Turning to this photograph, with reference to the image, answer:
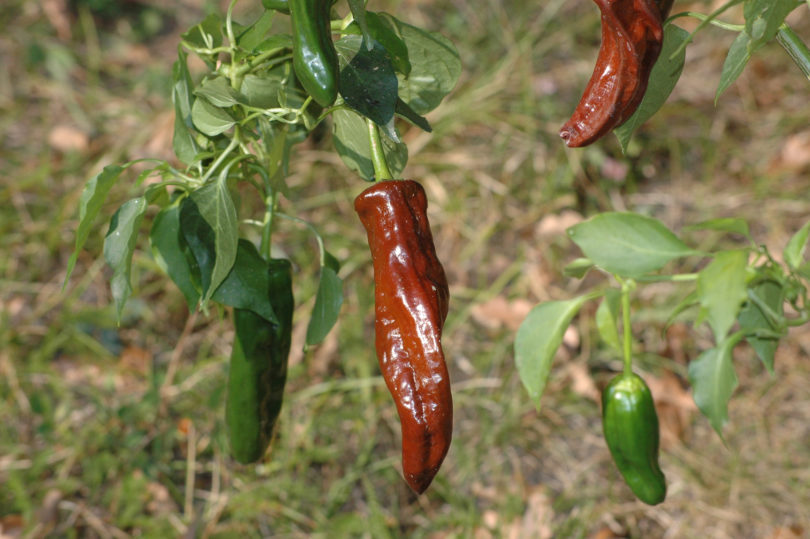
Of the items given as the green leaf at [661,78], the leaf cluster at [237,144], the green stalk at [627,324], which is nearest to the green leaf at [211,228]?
the leaf cluster at [237,144]

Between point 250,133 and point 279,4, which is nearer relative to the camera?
point 279,4

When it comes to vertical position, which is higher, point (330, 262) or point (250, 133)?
point (250, 133)

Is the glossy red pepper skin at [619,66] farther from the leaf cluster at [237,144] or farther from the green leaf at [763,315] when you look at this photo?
the green leaf at [763,315]

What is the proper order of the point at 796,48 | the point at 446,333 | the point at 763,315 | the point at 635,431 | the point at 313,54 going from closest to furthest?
the point at 313,54 < the point at 796,48 < the point at 763,315 < the point at 635,431 < the point at 446,333

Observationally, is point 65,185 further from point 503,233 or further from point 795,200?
point 795,200

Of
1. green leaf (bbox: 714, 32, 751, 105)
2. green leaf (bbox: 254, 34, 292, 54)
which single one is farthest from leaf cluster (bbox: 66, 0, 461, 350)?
green leaf (bbox: 714, 32, 751, 105)

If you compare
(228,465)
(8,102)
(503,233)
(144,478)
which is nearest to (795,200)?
(503,233)

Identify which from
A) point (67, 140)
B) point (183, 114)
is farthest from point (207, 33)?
point (67, 140)

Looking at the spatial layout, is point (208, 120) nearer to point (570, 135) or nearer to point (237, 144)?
point (237, 144)
